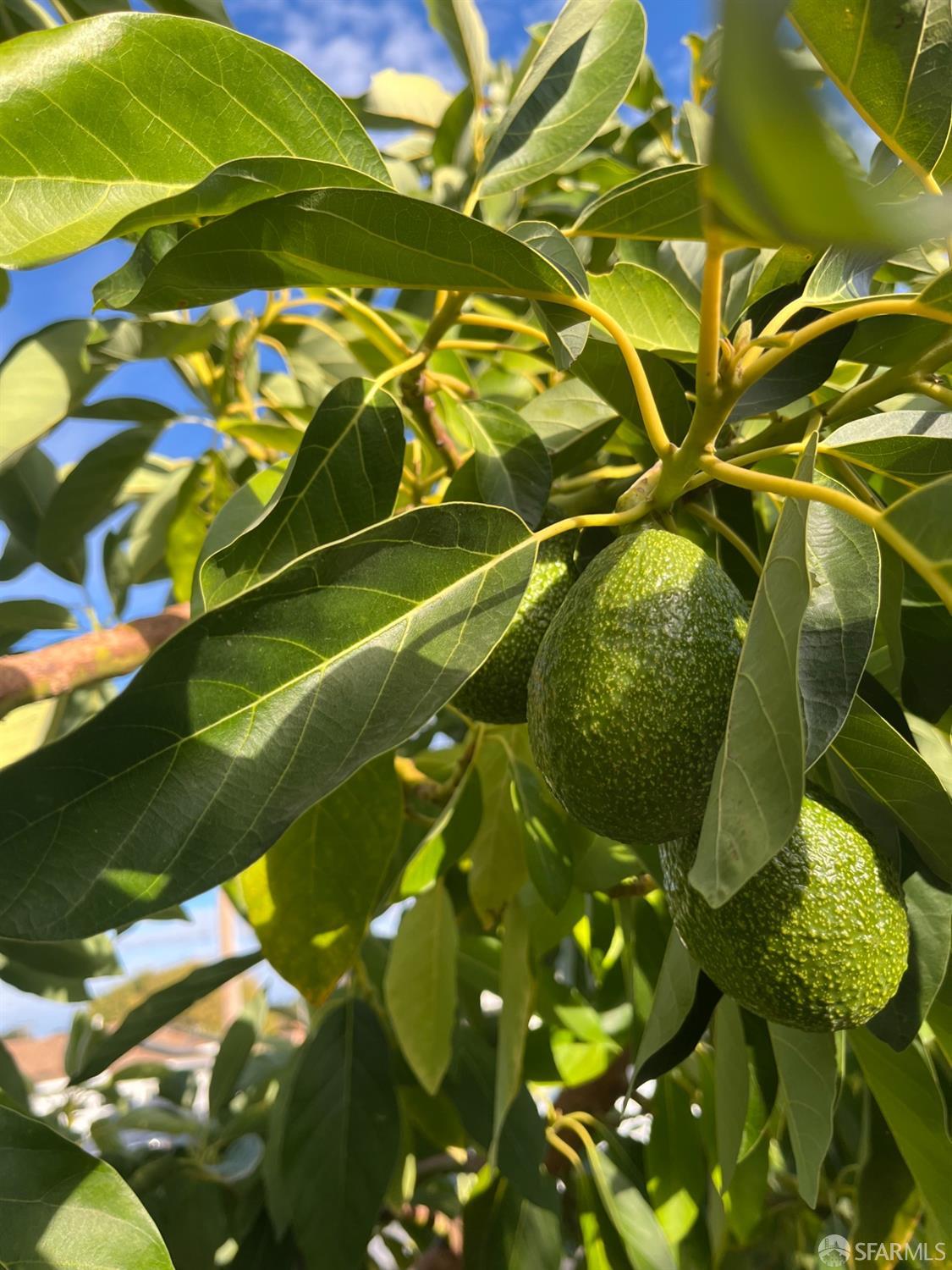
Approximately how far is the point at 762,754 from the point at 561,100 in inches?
30.5

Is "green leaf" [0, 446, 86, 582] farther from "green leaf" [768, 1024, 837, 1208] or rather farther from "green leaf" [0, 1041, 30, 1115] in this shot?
"green leaf" [768, 1024, 837, 1208]

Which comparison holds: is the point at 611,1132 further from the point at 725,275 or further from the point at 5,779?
the point at 5,779

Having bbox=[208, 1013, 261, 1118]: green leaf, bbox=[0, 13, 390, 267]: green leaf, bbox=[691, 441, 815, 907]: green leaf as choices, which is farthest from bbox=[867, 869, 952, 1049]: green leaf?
bbox=[208, 1013, 261, 1118]: green leaf

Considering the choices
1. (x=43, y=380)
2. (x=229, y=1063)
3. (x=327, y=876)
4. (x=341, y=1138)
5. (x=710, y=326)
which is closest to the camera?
(x=710, y=326)

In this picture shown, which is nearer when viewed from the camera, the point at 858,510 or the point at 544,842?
the point at 858,510

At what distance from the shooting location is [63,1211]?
776 millimetres

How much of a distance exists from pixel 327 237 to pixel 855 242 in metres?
0.43

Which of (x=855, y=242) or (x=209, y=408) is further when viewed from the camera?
(x=209, y=408)

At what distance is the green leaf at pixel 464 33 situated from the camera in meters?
1.35

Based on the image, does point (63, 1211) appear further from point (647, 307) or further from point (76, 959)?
point (76, 959)

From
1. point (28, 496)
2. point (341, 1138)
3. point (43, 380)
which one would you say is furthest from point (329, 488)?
point (28, 496)

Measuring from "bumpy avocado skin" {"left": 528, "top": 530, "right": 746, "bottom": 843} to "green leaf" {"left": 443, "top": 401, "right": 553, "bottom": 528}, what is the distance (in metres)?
0.18

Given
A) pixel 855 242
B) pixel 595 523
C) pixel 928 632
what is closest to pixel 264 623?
pixel 595 523

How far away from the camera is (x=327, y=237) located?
662 millimetres
